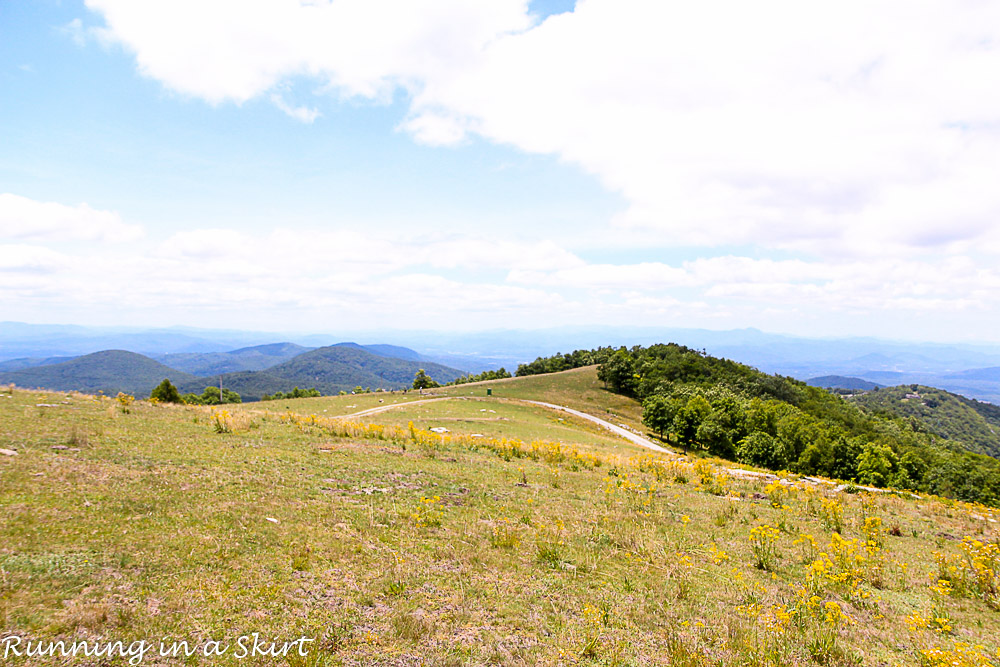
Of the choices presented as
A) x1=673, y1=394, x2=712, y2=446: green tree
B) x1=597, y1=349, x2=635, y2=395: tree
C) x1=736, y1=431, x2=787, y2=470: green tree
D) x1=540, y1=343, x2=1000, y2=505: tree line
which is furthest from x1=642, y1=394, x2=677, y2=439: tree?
x1=597, y1=349, x2=635, y2=395: tree

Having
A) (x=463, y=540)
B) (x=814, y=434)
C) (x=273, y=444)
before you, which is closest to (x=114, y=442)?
(x=273, y=444)

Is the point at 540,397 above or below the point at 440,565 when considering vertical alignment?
below

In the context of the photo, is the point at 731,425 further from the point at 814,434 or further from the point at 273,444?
the point at 273,444

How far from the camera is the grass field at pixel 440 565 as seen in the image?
5383 millimetres

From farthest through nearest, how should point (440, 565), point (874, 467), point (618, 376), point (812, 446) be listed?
point (618, 376) → point (812, 446) → point (874, 467) → point (440, 565)

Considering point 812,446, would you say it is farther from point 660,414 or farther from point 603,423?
point 603,423

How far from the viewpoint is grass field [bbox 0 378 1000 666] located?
17.7ft

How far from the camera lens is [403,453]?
677 inches

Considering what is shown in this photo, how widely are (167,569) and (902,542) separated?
1684 cm

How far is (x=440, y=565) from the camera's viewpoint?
7559 mm

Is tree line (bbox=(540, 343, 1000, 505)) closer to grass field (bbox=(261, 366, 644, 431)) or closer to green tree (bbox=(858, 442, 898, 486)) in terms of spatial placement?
green tree (bbox=(858, 442, 898, 486))

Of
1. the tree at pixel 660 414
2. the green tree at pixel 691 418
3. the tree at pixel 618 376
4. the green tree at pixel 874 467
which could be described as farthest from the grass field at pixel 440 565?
the tree at pixel 618 376

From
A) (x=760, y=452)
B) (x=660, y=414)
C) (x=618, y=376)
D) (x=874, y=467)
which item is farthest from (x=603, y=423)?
(x=618, y=376)

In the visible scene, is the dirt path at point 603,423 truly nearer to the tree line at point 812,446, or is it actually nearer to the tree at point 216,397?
the tree line at point 812,446
